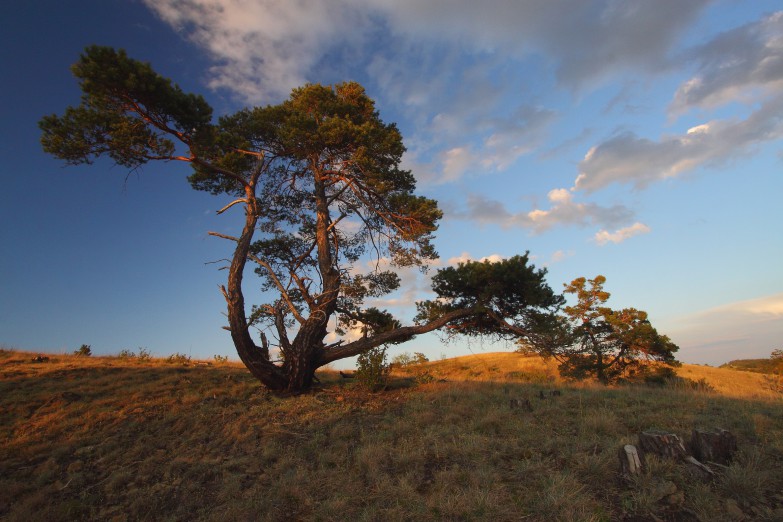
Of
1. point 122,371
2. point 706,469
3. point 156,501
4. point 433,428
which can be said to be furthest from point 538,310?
point 122,371

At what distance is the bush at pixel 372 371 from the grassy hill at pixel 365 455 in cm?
52

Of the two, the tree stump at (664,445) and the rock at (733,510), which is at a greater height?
the tree stump at (664,445)

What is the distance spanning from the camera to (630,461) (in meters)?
5.70

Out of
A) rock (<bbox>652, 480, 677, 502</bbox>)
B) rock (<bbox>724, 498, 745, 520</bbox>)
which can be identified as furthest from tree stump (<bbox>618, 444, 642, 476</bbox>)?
rock (<bbox>724, 498, 745, 520</bbox>)

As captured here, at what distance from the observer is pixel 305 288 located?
13781 mm

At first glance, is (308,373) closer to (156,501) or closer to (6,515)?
(156,501)

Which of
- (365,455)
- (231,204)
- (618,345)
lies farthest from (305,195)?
(618,345)

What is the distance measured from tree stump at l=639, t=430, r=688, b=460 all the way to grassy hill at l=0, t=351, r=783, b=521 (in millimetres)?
294

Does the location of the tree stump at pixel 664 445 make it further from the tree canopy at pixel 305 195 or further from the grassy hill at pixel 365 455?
the tree canopy at pixel 305 195

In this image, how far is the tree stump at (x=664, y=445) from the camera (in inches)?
234

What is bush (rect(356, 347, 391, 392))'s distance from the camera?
41.7 ft

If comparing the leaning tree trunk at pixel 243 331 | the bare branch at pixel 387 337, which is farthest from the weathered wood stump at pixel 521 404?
the leaning tree trunk at pixel 243 331

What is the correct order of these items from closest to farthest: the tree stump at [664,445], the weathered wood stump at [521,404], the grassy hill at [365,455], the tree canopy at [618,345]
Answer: the grassy hill at [365,455], the tree stump at [664,445], the weathered wood stump at [521,404], the tree canopy at [618,345]

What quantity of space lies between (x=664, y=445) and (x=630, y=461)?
81cm
